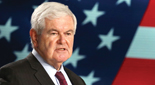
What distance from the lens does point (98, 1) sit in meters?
2.72

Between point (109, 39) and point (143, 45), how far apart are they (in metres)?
0.32

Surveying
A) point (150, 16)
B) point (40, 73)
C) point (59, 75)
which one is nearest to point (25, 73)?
point (40, 73)

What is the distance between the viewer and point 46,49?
4.36 feet

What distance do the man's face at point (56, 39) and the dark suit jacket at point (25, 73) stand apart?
62mm

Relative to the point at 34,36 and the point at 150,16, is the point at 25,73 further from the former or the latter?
the point at 150,16

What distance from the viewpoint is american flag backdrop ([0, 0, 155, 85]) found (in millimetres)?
2639

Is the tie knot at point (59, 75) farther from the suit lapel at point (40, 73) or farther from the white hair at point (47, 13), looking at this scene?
the white hair at point (47, 13)

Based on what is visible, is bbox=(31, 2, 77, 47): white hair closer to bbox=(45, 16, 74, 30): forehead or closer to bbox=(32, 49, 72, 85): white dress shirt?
bbox=(45, 16, 74, 30): forehead

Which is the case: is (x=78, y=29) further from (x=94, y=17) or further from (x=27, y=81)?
(x=27, y=81)

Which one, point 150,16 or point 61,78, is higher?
point 61,78

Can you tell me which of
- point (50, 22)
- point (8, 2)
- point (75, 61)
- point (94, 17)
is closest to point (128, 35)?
point (94, 17)

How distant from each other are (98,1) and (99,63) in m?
0.57

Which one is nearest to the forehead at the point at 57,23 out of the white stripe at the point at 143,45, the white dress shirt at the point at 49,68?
the white dress shirt at the point at 49,68

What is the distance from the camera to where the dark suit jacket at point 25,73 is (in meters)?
A: 1.23
